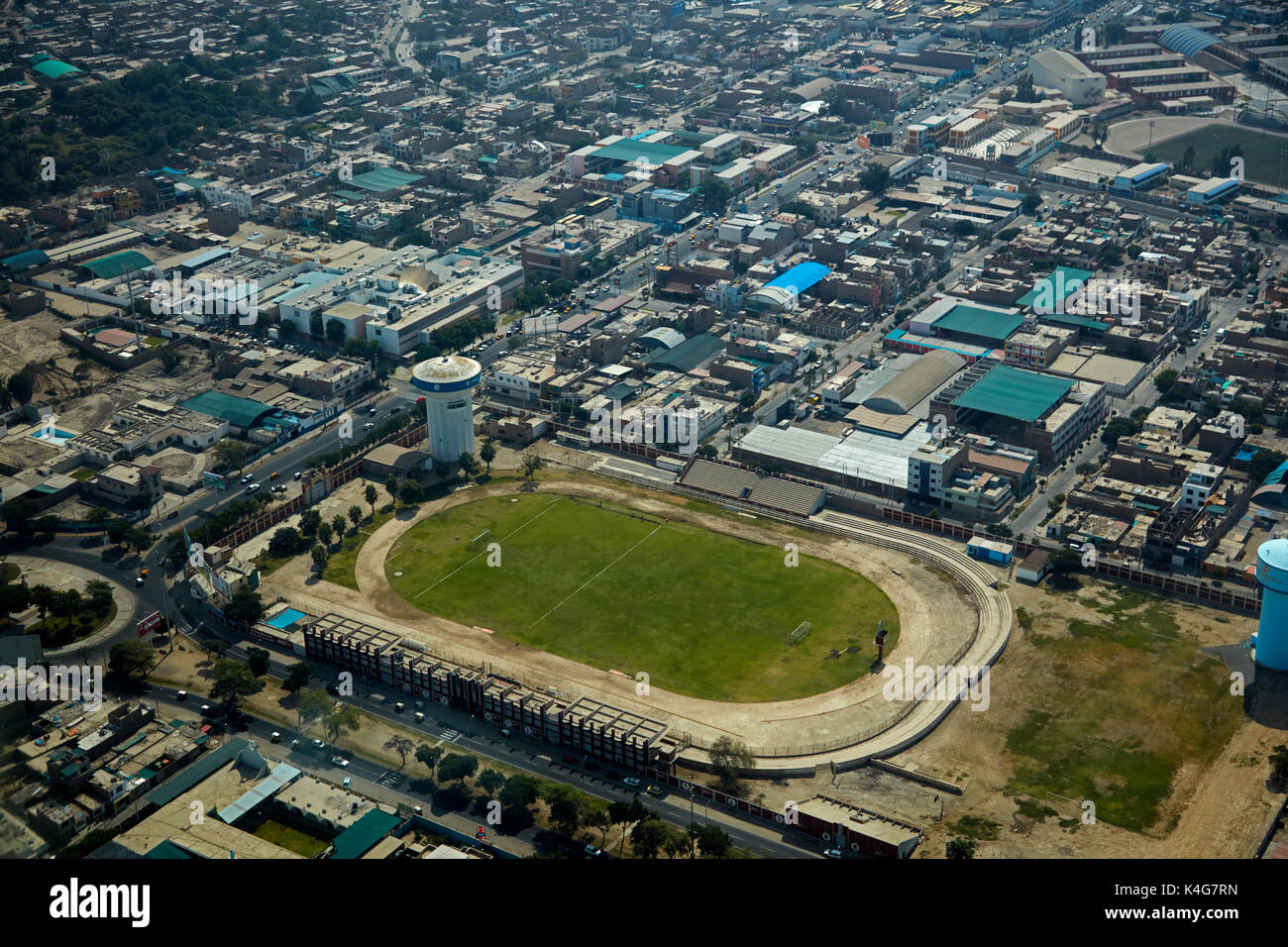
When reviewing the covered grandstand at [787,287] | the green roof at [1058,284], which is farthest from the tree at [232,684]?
the green roof at [1058,284]

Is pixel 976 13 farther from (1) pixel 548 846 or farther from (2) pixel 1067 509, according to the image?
(1) pixel 548 846

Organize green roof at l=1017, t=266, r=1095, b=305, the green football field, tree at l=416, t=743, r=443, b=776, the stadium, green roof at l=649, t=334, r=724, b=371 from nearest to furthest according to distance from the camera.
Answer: tree at l=416, t=743, r=443, b=776
the stadium
the green football field
green roof at l=649, t=334, r=724, b=371
green roof at l=1017, t=266, r=1095, b=305

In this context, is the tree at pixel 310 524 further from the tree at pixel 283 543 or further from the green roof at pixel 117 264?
the green roof at pixel 117 264

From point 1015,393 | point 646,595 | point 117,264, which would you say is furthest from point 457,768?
point 117,264

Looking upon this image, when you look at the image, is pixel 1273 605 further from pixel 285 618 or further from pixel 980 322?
pixel 285 618

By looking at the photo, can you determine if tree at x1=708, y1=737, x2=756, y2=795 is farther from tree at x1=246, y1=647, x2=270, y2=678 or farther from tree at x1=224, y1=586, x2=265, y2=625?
tree at x1=224, y1=586, x2=265, y2=625

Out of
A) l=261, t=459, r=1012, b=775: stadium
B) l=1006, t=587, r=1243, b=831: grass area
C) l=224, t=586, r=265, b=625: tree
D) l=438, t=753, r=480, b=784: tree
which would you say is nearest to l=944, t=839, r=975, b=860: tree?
l=1006, t=587, r=1243, b=831: grass area

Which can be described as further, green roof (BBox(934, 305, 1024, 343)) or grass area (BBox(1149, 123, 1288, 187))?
grass area (BBox(1149, 123, 1288, 187))
